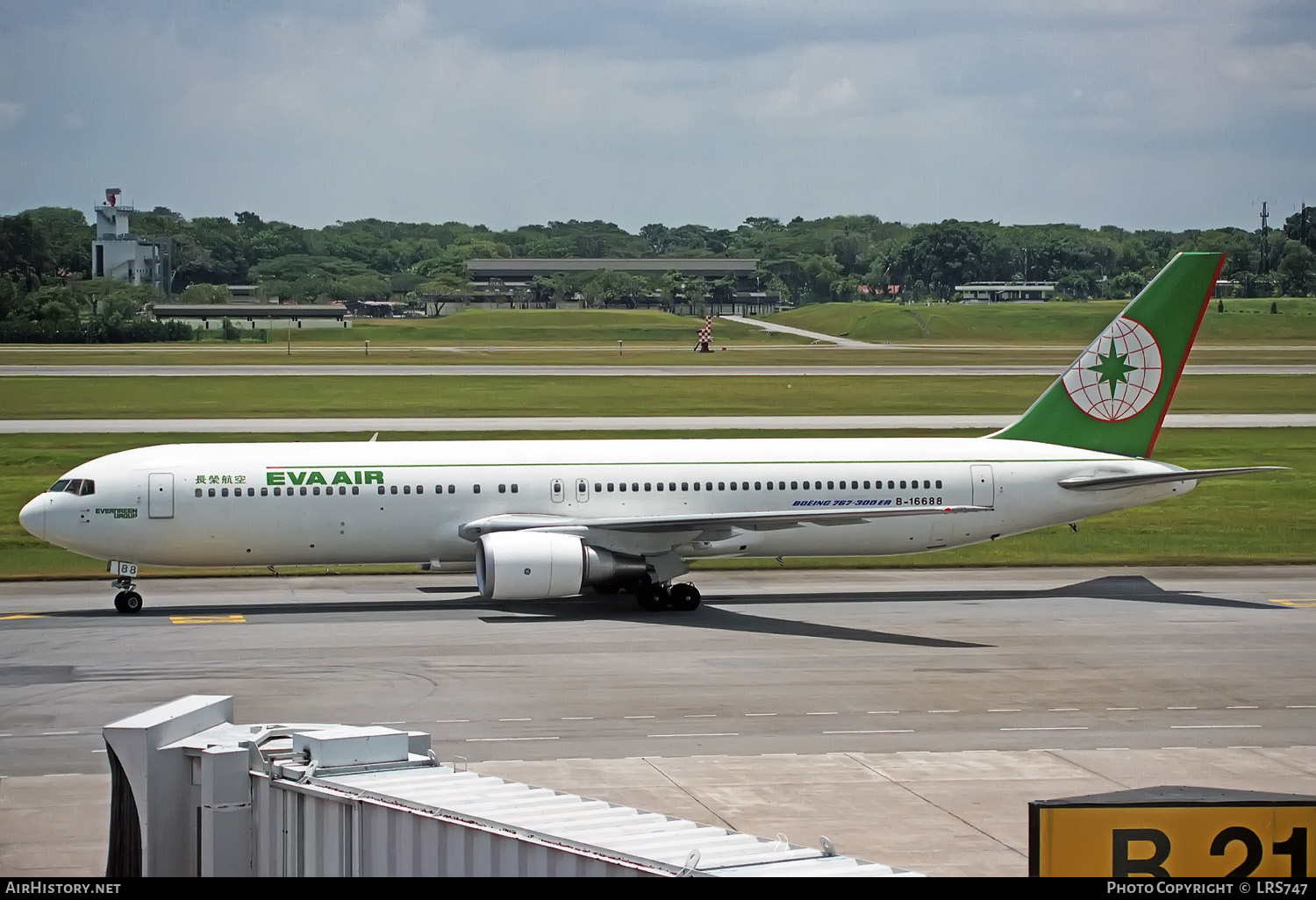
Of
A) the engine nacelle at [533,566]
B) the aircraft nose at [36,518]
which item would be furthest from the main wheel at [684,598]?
the aircraft nose at [36,518]

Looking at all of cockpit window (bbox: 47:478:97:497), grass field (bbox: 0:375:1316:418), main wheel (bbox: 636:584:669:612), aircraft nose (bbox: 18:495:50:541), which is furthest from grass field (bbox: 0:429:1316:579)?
grass field (bbox: 0:375:1316:418)

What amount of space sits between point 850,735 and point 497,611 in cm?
1385

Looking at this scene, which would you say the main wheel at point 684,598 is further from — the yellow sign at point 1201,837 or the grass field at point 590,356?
the grass field at point 590,356

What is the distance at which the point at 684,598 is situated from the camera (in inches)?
1483

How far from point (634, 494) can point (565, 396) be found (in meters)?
62.2

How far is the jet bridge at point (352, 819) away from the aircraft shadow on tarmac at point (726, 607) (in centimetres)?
2174

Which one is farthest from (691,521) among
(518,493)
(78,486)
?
(78,486)

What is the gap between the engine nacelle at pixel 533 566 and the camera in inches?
1383

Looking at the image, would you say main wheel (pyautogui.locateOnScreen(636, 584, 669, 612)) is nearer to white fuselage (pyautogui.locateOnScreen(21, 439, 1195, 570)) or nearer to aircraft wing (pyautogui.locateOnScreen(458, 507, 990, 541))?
white fuselage (pyautogui.locateOnScreen(21, 439, 1195, 570))

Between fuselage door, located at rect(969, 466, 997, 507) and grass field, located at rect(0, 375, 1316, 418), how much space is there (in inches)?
1924

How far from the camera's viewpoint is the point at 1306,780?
75.4 feet

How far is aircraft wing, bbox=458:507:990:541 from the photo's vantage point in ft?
119

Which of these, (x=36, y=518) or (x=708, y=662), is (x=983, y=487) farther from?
(x=36, y=518)

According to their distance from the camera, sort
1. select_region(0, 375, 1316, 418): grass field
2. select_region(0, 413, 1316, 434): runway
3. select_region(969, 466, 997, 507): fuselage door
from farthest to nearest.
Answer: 1. select_region(0, 375, 1316, 418): grass field
2. select_region(0, 413, 1316, 434): runway
3. select_region(969, 466, 997, 507): fuselage door
